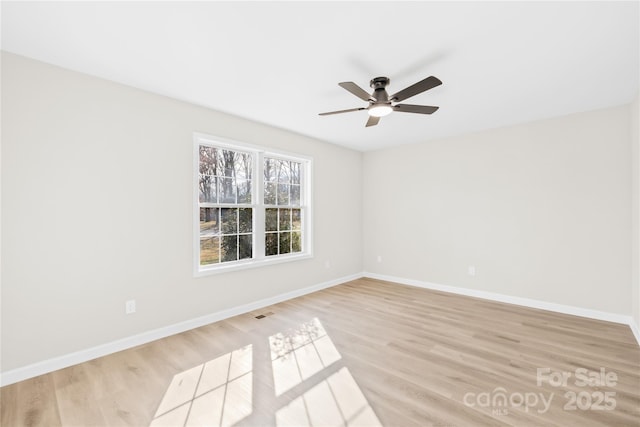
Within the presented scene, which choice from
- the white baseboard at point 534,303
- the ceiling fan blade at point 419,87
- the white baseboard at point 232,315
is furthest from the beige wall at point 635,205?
the ceiling fan blade at point 419,87

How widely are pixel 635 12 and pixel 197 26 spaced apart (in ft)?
9.52

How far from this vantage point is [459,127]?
4.20 meters

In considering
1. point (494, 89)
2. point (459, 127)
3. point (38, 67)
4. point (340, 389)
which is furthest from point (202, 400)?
point (459, 127)

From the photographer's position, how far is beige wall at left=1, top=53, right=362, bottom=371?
7.33ft

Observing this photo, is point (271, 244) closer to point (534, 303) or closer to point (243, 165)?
point (243, 165)

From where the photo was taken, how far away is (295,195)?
4691mm

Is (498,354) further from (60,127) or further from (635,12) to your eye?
(60,127)

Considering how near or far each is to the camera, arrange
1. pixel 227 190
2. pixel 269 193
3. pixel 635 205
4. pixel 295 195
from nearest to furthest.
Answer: pixel 635 205 → pixel 227 190 → pixel 269 193 → pixel 295 195

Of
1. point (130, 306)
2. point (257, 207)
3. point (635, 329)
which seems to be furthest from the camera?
point (257, 207)

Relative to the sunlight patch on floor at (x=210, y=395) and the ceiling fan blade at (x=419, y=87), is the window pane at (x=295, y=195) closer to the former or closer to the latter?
the ceiling fan blade at (x=419, y=87)

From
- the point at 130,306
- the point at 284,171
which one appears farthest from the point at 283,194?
the point at 130,306

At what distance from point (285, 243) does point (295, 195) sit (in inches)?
32.6

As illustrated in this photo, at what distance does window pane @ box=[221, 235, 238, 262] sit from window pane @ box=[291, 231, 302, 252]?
1075mm

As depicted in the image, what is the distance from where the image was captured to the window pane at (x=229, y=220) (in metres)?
3.68
